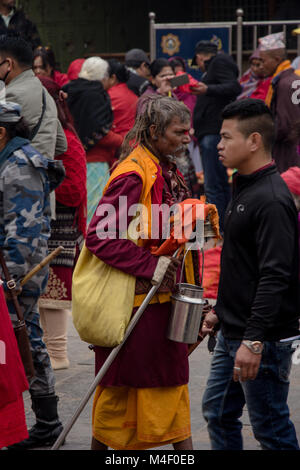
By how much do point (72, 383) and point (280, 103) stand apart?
13.1 ft

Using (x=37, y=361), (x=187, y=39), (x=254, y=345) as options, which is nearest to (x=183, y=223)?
(x=254, y=345)

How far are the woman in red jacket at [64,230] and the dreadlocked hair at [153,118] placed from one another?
175 cm

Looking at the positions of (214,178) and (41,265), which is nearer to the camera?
(41,265)

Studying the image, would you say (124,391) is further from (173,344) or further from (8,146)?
(8,146)

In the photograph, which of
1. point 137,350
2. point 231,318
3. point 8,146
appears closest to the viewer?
point 231,318

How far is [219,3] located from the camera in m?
16.0

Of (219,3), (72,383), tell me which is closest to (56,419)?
(72,383)

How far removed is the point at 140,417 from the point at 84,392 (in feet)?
5.72

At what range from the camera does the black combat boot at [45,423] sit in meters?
4.44

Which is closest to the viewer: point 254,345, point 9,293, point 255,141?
point 254,345

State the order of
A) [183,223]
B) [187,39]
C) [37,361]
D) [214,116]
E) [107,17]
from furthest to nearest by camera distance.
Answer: [107,17] < [187,39] < [214,116] < [37,361] < [183,223]

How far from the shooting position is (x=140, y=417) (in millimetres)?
3578

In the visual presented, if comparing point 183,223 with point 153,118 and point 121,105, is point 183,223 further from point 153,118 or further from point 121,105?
point 121,105

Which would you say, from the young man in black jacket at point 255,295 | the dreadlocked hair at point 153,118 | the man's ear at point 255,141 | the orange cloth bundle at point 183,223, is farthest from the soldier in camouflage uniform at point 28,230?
the man's ear at point 255,141
